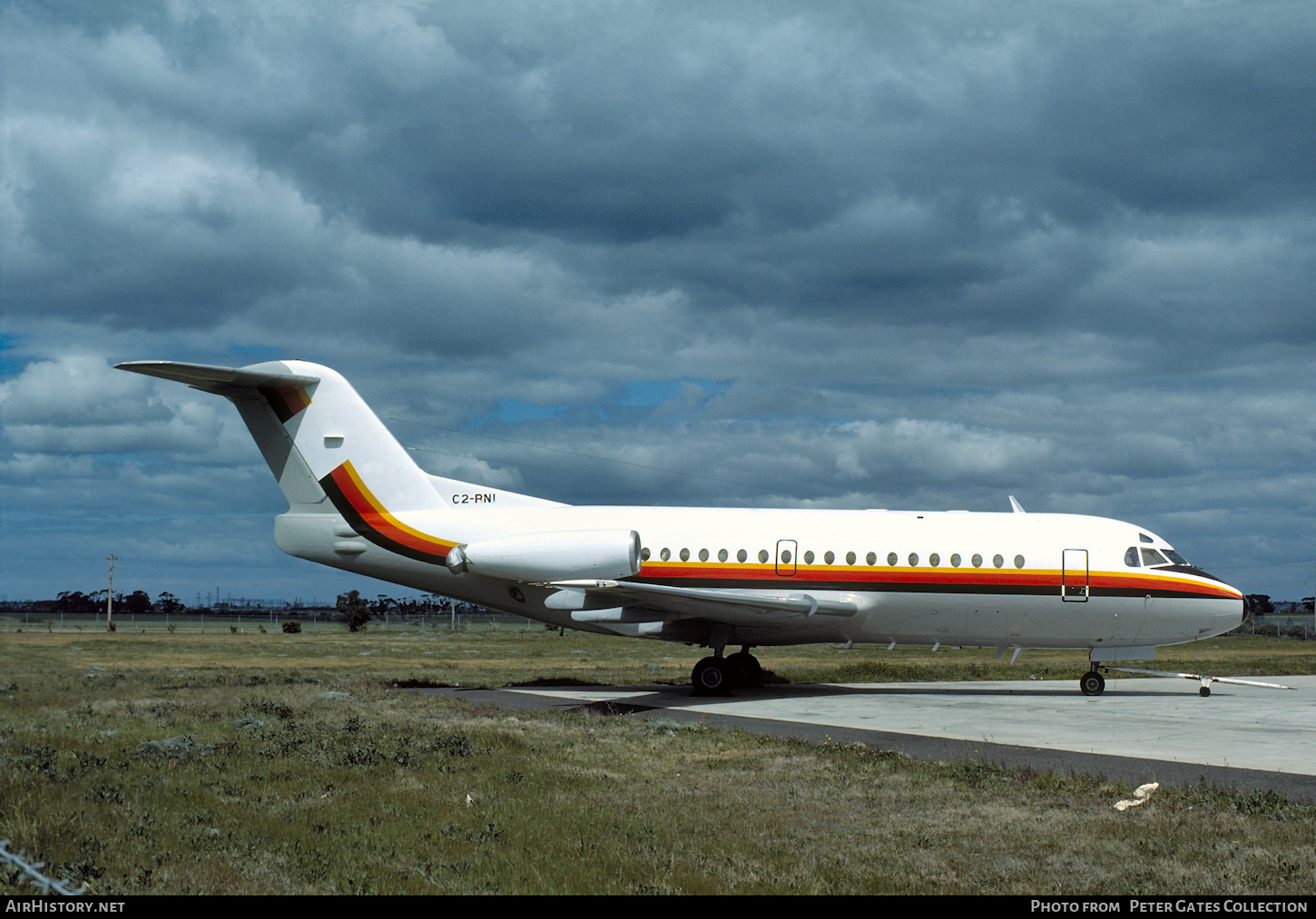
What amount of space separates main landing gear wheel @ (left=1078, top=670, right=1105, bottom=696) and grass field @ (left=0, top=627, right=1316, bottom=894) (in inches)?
507

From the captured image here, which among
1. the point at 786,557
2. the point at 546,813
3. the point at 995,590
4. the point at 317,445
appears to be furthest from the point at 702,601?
the point at 546,813

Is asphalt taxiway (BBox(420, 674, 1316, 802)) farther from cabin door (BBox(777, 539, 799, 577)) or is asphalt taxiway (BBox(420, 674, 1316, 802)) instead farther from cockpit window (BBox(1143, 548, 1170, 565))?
cockpit window (BBox(1143, 548, 1170, 565))

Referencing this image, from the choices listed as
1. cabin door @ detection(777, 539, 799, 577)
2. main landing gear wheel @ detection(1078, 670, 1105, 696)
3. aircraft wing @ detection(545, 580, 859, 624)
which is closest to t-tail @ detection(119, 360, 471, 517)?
aircraft wing @ detection(545, 580, 859, 624)

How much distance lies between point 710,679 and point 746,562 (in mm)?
2912

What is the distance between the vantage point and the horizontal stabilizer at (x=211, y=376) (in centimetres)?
2202

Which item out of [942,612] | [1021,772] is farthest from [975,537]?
[1021,772]

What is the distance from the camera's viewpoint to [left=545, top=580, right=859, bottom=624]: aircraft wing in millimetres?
21641

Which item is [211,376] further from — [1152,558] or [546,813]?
[1152,558]

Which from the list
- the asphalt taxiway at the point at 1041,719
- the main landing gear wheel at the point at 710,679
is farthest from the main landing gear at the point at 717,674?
the asphalt taxiway at the point at 1041,719

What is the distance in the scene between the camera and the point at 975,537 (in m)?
23.9

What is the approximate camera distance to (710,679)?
23703 millimetres

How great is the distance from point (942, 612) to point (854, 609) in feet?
7.11

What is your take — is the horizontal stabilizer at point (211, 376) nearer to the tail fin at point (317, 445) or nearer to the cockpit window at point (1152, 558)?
the tail fin at point (317, 445)

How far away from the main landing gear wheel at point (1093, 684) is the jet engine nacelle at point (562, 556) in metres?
11.5
